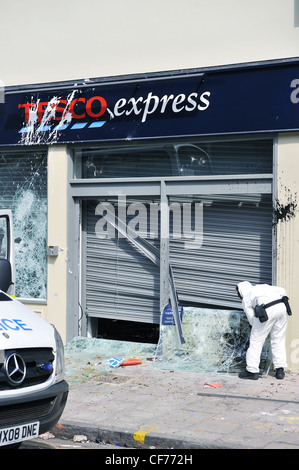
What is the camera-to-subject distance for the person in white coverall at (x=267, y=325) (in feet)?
28.6

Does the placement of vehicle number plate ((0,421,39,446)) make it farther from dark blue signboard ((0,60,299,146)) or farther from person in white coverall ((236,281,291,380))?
dark blue signboard ((0,60,299,146))

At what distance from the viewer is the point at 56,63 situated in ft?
36.6

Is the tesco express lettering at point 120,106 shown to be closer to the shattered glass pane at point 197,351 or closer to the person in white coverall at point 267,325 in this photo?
the person in white coverall at point 267,325

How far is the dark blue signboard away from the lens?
9.30 m

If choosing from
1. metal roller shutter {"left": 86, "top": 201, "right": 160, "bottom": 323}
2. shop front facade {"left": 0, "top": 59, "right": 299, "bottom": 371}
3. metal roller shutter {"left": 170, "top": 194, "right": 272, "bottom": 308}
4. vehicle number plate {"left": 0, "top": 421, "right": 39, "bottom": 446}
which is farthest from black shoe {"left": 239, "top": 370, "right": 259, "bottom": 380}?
vehicle number plate {"left": 0, "top": 421, "right": 39, "bottom": 446}

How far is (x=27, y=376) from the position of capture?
5.42 m

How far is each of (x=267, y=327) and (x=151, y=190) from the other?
2921 millimetres

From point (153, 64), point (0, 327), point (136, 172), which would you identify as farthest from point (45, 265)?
point (0, 327)

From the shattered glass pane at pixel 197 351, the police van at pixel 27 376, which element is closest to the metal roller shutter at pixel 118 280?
the shattered glass pane at pixel 197 351

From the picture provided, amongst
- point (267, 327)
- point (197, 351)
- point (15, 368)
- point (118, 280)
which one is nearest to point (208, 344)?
point (197, 351)

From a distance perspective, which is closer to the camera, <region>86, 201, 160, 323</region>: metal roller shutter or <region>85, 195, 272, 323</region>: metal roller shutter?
<region>85, 195, 272, 323</region>: metal roller shutter

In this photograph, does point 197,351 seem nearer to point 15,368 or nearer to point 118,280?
point 118,280

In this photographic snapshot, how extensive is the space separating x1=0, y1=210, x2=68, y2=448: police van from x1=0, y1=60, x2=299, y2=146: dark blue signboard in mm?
4759

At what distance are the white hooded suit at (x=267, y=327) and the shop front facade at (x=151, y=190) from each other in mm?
401
